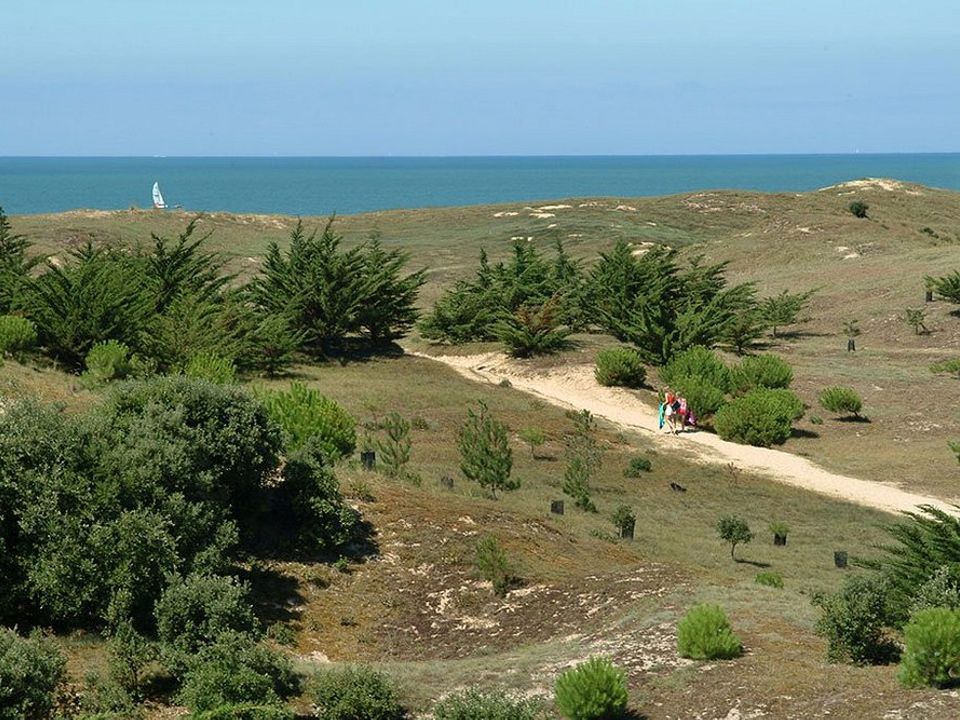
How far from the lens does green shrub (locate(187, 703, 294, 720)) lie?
447 inches

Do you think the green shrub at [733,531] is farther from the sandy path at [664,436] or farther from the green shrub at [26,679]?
the green shrub at [26,679]

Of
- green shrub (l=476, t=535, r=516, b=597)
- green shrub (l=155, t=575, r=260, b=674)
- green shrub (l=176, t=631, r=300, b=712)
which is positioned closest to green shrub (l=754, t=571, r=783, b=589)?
green shrub (l=476, t=535, r=516, b=597)

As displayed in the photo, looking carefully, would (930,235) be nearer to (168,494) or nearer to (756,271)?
(756,271)

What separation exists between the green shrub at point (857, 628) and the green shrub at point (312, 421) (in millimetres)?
11262

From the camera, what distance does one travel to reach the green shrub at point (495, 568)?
17.4 meters

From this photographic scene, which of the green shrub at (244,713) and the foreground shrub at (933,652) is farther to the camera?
the foreground shrub at (933,652)

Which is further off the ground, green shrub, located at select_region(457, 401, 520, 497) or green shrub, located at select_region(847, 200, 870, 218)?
green shrub, located at select_region(847, 200, 870, 218)

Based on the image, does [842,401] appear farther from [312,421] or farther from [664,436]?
[312,421]

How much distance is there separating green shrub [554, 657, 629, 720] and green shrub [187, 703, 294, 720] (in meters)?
2.71

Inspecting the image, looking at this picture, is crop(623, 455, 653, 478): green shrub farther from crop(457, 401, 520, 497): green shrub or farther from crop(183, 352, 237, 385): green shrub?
crop(183, 352, 237, 385): green shrub

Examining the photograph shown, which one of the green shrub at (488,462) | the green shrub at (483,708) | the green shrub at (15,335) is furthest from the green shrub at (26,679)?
the green shrub at (15,335)

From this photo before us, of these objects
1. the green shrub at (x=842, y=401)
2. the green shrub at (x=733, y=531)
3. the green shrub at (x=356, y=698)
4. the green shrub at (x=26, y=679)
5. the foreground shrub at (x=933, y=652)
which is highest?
the foreground shrub at (x=933, y=652)

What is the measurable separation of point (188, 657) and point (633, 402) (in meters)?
26.8

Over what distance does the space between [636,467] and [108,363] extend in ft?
42.9
